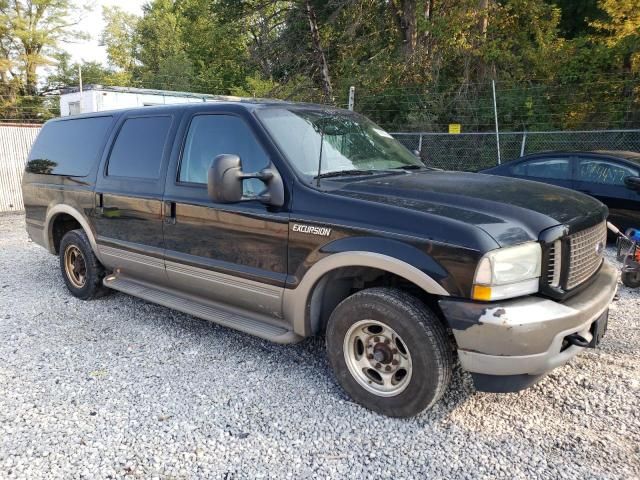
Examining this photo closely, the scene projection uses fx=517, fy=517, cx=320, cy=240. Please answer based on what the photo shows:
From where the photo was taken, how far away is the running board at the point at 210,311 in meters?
3.55

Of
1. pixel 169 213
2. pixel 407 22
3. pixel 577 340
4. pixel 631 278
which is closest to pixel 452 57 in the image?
pixel 407 22

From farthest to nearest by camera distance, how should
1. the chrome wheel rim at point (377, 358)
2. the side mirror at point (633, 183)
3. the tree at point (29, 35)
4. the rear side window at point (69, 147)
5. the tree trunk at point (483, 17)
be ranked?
the tree at point (29, 35) < the tree trunk at point (483, 17) < the side mirror at point (633, 183) < the rear side window at point (69, 147) < the chrome wheel rim at point (377, 358)

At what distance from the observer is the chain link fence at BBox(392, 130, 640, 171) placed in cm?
1131

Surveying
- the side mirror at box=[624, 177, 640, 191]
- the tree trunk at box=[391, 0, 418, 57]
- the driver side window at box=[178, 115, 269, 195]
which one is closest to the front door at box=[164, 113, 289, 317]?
the driver side window at box=[178, 115, 269, 195]

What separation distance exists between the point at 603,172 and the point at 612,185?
0.87 ft

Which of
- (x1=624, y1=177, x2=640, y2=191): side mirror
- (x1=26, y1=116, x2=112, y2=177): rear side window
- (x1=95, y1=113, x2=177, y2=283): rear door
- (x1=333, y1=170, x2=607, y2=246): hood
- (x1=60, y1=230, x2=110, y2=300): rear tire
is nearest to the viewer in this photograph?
(x1=333, y1=170, x2=607, y2=246): hood

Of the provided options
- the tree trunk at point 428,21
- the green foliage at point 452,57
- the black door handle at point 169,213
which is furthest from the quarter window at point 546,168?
the tree trunk at point 428,21

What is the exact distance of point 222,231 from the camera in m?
3.81

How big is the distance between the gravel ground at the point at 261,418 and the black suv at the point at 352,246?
1.09 ft

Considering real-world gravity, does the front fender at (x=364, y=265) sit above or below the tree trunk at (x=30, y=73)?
below

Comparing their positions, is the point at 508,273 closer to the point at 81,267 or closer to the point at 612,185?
the point at 81,267

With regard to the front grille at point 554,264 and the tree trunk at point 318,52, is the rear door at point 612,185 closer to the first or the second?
the front grille at point 554,264

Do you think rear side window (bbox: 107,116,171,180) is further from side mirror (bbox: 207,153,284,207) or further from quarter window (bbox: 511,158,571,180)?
Result: quarter window (bbox: 511,158,571,180)

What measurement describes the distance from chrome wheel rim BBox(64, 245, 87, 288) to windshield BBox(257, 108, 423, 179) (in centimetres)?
292
